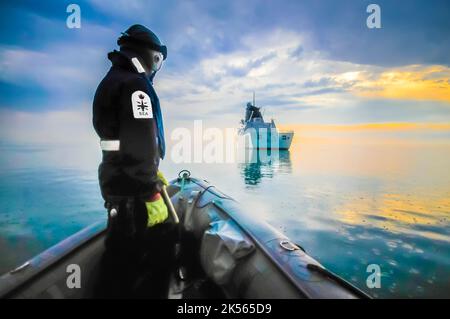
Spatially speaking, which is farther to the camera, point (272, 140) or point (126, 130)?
point (272, 140)

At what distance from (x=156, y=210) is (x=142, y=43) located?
1.36 metres

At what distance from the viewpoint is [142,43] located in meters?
1.89

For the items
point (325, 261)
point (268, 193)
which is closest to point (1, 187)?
point (268, 193)

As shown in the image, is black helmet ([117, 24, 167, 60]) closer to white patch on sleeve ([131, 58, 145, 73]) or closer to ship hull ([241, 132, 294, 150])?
white patch on sleeve ([131, 58, 145, 73])

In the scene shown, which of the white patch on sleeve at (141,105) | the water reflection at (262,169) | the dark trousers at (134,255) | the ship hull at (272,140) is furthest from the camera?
the ship hull at (272,140)

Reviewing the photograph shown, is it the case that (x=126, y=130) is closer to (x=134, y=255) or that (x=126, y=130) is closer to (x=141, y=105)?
(x=141, y=105)

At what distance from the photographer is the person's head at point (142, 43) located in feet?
6.16

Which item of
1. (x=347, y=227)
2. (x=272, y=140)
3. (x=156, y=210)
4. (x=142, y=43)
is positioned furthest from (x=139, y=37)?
(x=272, y=140)

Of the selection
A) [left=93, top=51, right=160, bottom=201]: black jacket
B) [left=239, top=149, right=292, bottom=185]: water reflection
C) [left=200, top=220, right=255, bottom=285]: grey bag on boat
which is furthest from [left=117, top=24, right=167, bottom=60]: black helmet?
[left=239, top=149, right=292, bottom=185]: water reflection

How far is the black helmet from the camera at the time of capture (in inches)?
73.8

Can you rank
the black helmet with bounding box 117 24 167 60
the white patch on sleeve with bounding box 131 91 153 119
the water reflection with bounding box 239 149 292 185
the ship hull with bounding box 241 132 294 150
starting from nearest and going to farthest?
the white patch on sleeve with bounding box 131 91 153 119, the black helmet with bounding box 117 24 167 60, the water reflection with bounding box 239 149 292 185, the ship hull with bounding box 241 132 294 150

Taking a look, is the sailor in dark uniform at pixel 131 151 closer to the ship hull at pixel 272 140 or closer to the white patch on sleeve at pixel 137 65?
the white patch on sleeve at pixel 137 65

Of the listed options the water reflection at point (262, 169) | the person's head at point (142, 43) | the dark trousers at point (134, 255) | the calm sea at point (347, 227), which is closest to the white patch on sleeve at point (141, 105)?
the person's head at point (142, 43)
